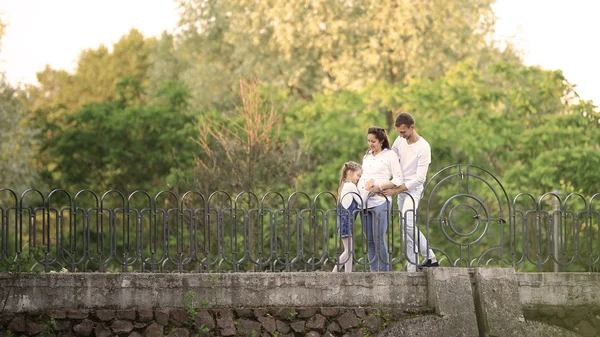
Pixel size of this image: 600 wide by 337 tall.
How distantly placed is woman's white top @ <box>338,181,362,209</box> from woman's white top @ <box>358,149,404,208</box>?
0.48 ft

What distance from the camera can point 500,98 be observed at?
96.5 ft

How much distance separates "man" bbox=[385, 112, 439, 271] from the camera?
1400cm

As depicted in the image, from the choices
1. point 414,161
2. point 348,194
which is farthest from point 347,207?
point 414,161

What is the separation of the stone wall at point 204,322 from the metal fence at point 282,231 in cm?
60

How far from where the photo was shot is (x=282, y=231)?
70.3 ft

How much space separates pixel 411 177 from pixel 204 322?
306 cm

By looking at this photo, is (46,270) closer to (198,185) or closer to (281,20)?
(198,185)

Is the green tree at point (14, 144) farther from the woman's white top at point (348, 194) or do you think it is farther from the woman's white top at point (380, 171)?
the woman's white top at point (380, 171)

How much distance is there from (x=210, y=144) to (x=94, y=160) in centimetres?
600

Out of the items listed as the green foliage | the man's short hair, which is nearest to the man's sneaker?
the man's short hair

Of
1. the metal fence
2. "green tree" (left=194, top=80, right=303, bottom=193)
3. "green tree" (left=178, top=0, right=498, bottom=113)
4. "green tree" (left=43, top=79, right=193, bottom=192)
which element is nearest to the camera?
the metal fence

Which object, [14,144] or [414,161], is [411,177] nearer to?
[414,161]

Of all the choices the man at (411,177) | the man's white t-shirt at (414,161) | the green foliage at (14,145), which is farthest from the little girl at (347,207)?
the green foliage at (14,145)

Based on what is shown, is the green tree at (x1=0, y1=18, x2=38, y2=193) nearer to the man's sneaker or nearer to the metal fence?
the metal fence
